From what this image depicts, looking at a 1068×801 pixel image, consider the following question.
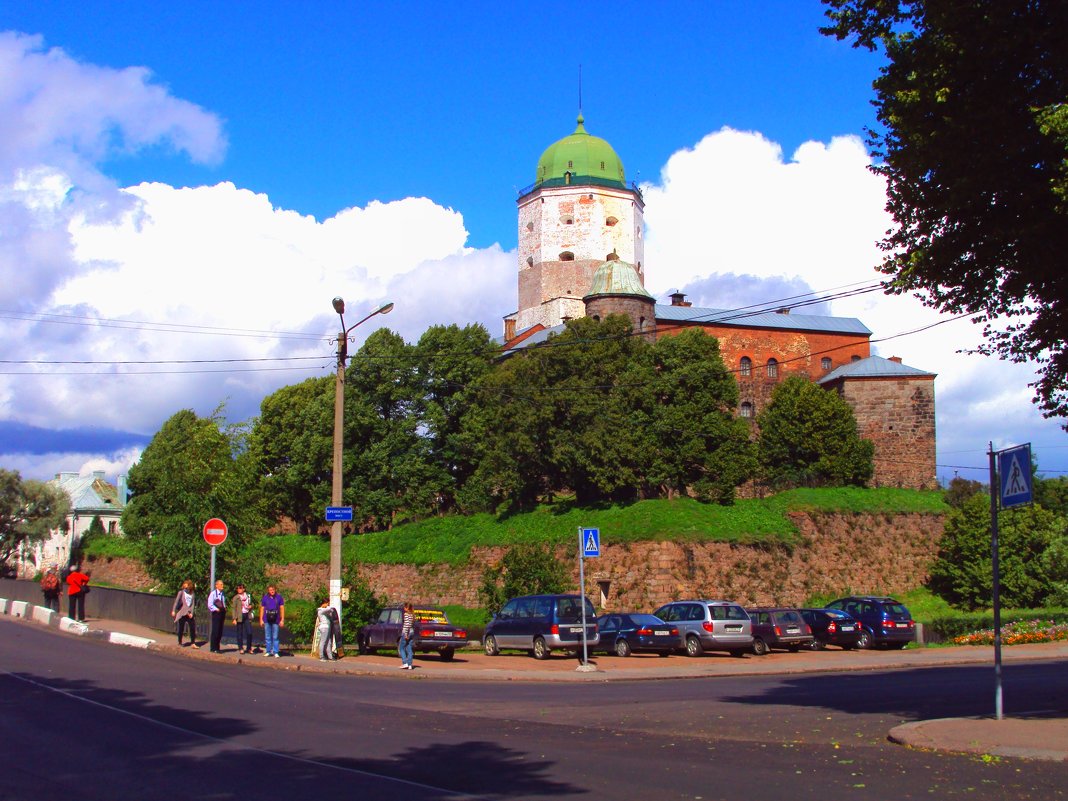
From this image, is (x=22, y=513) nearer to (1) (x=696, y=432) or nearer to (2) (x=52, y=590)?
(2) (x=52, y=590)

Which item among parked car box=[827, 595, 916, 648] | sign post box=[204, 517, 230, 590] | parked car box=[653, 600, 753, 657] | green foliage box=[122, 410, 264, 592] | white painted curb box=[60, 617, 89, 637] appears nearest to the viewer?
sign post box=[204, 517, 230, 590]

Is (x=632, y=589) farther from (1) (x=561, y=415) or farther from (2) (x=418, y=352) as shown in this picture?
(2) (x=418, y=352)

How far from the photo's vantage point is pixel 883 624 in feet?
115

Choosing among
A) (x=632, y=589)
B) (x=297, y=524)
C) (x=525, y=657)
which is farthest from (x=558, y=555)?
(x=297, y=524)

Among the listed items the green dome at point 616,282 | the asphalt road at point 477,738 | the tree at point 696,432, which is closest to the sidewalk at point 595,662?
the asphalt road at point 477,738

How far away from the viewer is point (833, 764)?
37.9ft

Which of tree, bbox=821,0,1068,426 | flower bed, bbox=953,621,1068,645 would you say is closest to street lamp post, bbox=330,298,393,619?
tree, bbox=821,0,1068,426

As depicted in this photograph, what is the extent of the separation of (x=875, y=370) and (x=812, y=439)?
953cm

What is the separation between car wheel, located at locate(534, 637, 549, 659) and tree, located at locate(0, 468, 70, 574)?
2192 inches

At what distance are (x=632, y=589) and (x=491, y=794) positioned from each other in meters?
37.4

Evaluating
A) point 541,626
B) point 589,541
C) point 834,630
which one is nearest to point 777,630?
point 834,630

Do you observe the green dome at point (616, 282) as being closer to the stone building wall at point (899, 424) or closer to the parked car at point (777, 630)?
the stone building wall at point (899, 424)

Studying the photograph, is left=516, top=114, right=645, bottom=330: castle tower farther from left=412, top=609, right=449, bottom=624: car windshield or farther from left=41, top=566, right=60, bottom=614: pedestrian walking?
left=412, top=609, right=449, bottom=624: car windshield

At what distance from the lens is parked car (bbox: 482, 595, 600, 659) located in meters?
29.8
